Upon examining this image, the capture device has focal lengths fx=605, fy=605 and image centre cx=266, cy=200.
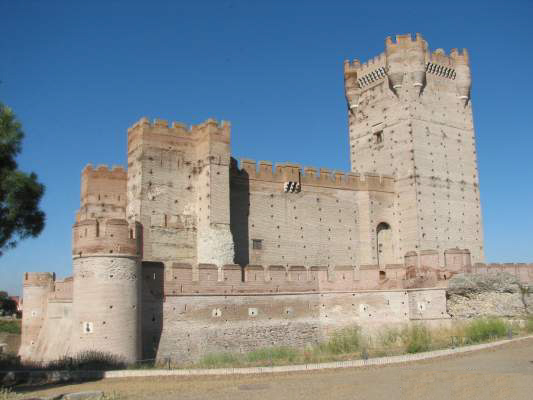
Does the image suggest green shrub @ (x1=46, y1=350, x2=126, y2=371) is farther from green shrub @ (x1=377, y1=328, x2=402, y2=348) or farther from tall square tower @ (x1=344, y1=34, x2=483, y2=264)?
tall square tower @ (x1=344, y1=34, x2=483, y2=264)

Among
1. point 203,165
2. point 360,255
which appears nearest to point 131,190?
point 203,165

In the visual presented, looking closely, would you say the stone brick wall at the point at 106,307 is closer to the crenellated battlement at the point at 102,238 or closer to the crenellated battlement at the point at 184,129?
the crenellated battlement at the point at 102,238

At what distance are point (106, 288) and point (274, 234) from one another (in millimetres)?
11585

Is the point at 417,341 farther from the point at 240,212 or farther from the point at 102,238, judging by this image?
the point at 240,212

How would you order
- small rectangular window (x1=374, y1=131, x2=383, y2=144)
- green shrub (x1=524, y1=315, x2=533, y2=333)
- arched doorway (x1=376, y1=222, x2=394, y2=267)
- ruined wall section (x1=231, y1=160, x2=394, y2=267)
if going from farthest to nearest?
small rectangular window (x1=374, y1=131, x2=383, y2=144), arched doorway (x1=376, y1=222, x2=394, y2=267), ruined wall section (x1=231, y1=160, x2=394, y2=267), green shrub (x1=524, y1=315, x2=533, y2=333)

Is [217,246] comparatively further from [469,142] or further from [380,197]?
[469,142]

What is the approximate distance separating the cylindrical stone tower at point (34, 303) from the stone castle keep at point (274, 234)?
0.06 m

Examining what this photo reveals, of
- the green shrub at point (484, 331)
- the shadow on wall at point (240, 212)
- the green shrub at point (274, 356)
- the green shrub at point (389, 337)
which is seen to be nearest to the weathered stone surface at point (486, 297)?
the green shrub at point (484, 331)

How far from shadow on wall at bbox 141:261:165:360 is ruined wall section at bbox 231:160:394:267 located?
7.19 m

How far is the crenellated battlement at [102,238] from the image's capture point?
18.0 m

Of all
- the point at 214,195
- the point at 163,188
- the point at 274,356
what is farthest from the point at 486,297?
the point at 163,188

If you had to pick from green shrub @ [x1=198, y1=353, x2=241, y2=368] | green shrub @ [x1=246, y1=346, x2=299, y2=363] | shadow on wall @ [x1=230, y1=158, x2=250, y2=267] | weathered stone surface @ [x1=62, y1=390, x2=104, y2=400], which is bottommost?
weathered stone surface @ [x1=62, y1=390, x2=104, y2=400]

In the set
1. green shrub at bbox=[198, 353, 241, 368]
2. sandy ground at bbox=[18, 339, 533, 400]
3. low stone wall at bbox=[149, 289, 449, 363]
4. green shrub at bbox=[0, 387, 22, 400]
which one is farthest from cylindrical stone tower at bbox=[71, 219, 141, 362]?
green shrub at bbox=[0, 387, 22, 400]

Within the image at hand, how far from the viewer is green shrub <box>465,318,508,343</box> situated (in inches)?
760
